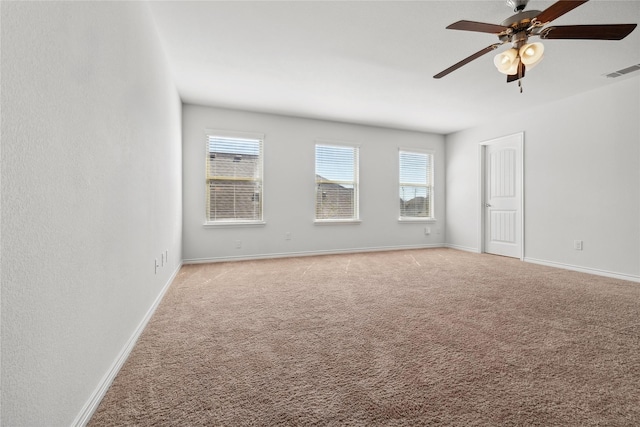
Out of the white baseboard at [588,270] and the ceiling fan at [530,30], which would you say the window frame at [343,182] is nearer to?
the white baseboard at [588,270]

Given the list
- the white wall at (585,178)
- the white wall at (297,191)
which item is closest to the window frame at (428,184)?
the white wall at (297,191)

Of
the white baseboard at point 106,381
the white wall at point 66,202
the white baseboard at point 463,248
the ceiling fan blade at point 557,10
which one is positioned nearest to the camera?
the white wall at point 66,202

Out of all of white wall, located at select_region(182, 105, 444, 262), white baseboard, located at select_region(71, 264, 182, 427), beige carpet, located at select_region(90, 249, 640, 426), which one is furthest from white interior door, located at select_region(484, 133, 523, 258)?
white baseboard, located at select_region(71, 264, 182, 427)

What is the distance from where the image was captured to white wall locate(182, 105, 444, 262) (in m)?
4.47

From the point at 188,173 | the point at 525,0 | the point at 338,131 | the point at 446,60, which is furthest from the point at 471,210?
the point at 188,173

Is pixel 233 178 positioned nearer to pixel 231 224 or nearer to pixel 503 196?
pixel 231 224

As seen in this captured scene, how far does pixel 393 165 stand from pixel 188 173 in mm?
3936

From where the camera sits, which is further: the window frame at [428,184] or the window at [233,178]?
the window frame at [428,184]

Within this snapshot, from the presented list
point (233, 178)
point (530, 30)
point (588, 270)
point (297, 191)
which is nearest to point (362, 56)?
point (530, 30)

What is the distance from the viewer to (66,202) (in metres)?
1.04

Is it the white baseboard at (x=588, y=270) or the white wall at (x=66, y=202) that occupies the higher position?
the white wall at (x=66, y=202)

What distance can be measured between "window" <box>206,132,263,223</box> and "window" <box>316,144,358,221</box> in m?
1.14

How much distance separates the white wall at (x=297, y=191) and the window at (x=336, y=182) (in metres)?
0.16

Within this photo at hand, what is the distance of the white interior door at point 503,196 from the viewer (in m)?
4.79
